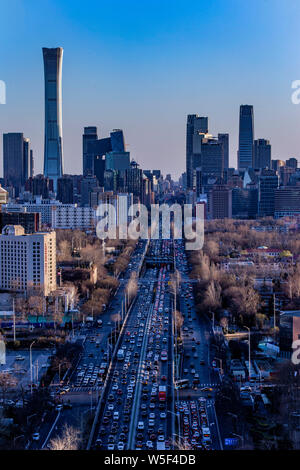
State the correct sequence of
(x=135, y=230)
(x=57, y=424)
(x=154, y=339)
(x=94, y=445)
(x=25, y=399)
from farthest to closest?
(x=135, y=230), (x=154, y=339), (x=25, y=399), (x=57, y=424), (x=94, y=445)

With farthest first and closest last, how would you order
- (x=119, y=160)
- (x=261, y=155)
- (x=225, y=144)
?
(x=225, y=144) → (x=261, y=155) → (x=119, y=160)

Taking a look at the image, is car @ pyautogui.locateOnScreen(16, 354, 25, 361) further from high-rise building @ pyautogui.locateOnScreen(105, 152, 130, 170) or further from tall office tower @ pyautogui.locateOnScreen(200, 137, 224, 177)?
high-rise building @ pyautogui.locateOnScreen(105, 152, 130, 170)

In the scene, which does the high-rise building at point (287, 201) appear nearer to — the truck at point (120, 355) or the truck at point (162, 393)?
the truck at point (120, 355)

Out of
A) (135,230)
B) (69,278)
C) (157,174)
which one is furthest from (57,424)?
(157,174)

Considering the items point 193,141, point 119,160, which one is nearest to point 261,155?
point 193,141

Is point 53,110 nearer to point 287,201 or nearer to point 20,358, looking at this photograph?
point 287,201
